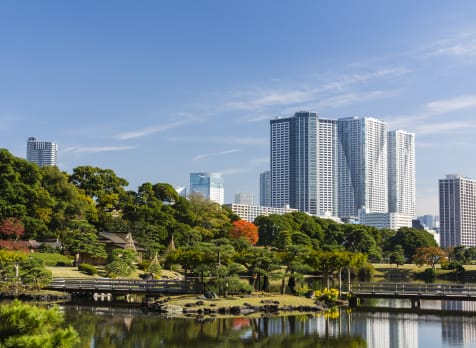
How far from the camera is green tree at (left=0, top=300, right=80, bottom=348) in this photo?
1201 cm

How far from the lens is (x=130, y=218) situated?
73125 millimetres

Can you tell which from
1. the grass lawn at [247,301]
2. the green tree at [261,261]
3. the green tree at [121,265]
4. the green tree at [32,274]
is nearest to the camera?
the grass lawn at [247,301]

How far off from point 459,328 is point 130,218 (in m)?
48.7

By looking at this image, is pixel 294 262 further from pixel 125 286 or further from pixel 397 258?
pixel 397 258

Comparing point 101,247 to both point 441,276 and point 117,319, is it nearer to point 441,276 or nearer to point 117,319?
point 117,319

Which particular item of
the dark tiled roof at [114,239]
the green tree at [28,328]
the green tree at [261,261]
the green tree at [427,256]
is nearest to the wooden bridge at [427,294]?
the green tree at [261,261]

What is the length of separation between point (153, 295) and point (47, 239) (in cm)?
2471

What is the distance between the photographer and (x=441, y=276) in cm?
7969

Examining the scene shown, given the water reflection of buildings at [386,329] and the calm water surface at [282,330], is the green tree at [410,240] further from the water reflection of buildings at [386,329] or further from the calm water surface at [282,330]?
the water reflection of buildings at [386,329]

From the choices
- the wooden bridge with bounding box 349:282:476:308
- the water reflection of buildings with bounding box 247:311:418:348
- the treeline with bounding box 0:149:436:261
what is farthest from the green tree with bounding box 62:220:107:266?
the water reflection of buildings with bounding box 247:311:418:348

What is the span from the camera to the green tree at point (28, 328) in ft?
39.4

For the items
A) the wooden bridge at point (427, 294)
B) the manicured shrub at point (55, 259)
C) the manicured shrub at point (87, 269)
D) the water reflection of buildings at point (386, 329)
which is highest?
the manicured shrub at point (55, 259)

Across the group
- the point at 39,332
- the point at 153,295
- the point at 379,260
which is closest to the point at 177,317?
the point at 153,295

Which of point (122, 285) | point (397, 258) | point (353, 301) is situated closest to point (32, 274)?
point (122, 285)
